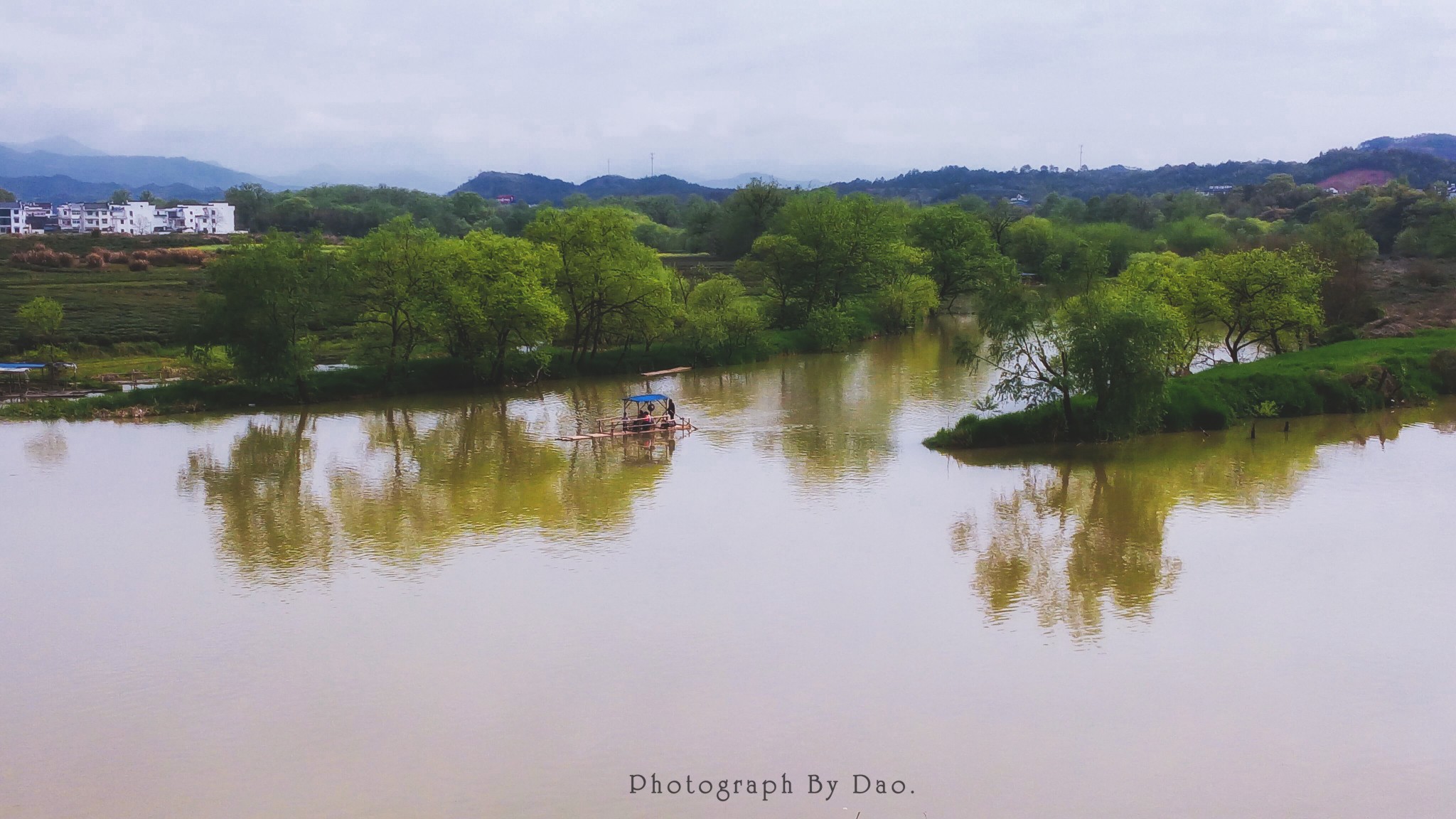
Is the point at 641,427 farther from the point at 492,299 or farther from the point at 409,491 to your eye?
the point at 492,299

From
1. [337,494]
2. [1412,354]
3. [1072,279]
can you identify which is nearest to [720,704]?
[337,494]

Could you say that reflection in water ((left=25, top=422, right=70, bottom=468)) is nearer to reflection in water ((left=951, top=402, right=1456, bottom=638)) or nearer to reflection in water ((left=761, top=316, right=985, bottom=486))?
reflection in water ((left=761, top=316, right=985, bottom=486))

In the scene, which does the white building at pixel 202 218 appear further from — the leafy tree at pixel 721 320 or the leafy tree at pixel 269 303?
the leafy tree at pixel 269 303

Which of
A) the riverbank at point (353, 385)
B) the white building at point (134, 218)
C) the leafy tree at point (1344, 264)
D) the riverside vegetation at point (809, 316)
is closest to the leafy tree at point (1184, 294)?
the riverside vegetation at point (809, 316)

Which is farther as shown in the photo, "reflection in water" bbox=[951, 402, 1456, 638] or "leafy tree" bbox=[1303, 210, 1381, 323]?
"leafy tree" bbox=[1303, 210, 1381, 323]

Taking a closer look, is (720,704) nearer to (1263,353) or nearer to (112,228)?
(1263,353)

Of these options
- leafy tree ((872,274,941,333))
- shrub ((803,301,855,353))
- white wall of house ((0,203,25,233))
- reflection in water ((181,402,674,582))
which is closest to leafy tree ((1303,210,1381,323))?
leafy tree ((872,274,941,333))

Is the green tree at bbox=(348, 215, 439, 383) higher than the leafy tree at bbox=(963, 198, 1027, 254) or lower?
lower
